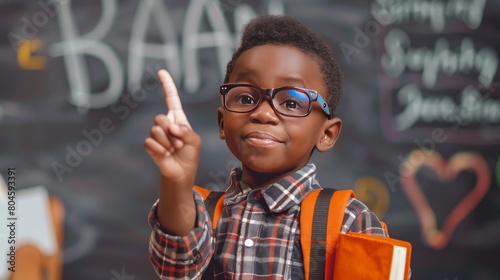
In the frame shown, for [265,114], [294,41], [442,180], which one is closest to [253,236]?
[265,114]

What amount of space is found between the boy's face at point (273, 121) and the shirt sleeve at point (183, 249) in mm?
161

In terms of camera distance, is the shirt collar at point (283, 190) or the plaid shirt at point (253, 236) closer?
the plaid shirt at point (253, 236)

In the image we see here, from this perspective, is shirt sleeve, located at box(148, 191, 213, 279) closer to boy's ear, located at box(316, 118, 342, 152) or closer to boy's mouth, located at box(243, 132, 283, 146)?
boy's mouth, located at box(243, 132, 283, 146)

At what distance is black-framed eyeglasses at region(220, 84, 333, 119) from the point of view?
120 centimetres

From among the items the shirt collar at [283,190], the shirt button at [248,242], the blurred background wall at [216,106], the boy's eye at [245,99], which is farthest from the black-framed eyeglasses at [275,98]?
the blurred background wall at [216,106]

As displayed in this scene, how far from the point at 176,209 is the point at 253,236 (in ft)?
0.67

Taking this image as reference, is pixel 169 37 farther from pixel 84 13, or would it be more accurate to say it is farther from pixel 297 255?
pixel 297 255

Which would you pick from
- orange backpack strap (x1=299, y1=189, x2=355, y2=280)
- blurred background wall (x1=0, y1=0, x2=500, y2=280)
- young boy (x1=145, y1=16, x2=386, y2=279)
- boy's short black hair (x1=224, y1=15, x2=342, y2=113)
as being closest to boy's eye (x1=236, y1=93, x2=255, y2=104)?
young boy (x1=145, y1=16, x2=386, y2=279)

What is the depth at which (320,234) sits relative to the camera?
115 centimetres

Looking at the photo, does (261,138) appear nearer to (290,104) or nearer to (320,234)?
(290,104)

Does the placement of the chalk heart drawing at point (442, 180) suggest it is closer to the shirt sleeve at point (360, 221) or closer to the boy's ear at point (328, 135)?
the boy's ear at point (328, 135)

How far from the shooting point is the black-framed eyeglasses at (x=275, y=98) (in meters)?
1.20

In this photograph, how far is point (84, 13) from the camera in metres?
2.26

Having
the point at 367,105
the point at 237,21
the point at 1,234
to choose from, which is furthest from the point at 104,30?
the point at 367,105
